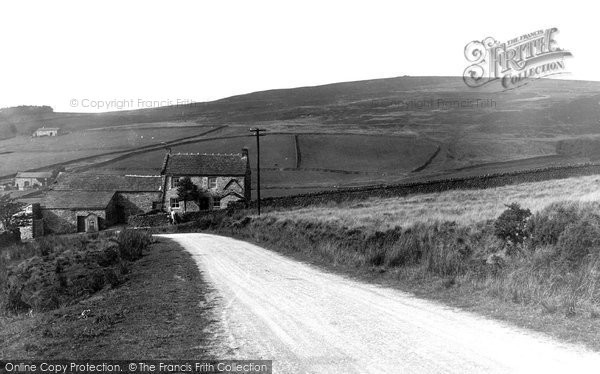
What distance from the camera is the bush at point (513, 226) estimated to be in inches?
520

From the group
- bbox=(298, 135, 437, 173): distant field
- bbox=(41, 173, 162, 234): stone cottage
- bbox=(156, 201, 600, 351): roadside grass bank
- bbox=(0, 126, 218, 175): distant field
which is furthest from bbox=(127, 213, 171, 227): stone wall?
bbox=(0, 126, 218, 175): distant field

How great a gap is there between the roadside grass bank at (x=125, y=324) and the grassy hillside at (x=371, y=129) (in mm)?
55968

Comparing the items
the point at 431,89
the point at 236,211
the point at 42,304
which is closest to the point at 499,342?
the point at 42,304

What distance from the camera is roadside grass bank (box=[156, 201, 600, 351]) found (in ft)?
29.1

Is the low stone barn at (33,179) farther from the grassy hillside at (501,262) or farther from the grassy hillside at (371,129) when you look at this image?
the grassy hillside at (501,262)

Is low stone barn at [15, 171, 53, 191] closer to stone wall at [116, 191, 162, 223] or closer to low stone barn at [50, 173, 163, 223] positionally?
low stone barn at [50, 173, 163, 223]

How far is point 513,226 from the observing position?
13367 mm

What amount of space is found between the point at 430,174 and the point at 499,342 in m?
67.7

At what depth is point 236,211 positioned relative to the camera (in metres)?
51.5

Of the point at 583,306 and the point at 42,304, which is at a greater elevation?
the point at 583,306

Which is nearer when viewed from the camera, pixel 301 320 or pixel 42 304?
pixel 301 320

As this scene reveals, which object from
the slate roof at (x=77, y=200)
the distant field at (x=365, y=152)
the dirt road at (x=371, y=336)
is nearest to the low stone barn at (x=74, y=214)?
the slate roof at (x=77, y=200)

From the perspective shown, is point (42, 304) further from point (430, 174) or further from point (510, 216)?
point (430, 174)

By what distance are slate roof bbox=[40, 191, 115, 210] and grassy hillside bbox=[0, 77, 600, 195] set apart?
59.3 ft
